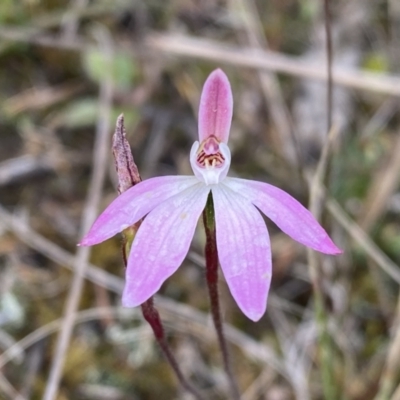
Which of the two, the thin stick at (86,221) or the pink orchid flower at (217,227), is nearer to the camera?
the pink orchid flower at (217,227)

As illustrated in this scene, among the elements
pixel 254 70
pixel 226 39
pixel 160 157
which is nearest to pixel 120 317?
pixel 160 157

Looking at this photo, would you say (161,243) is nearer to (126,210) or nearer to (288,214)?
(126,210)

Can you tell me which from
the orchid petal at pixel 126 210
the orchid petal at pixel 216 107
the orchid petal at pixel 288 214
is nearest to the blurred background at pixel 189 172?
the orchid petal at pixel 216 107

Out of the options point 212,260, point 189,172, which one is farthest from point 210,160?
point 189,172

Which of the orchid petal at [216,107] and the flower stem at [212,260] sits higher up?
the orchid petal at [216,107]

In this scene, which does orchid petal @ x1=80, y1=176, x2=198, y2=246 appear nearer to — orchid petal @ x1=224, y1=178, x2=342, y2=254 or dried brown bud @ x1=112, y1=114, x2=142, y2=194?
dried brown bud @ x1=112, y1=114, x2=142, y2=194

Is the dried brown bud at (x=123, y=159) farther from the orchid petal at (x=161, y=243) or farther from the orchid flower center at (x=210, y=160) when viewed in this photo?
the orchid flower center at (x=210, y=160)
